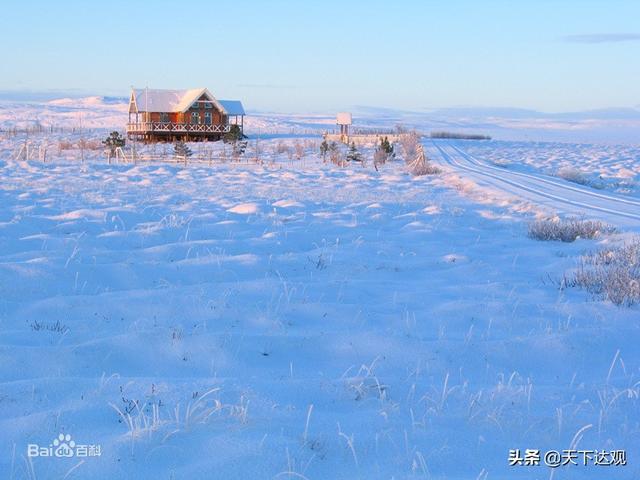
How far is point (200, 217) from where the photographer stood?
10461 mm

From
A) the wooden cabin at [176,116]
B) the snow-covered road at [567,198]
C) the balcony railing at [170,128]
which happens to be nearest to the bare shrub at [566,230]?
the snow-covered road at [567,198]

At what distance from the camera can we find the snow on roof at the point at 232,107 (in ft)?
171

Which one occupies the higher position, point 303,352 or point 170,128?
point 170,128

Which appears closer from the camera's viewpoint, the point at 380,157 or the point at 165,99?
the point at 380,157

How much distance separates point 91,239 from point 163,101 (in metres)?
42.9

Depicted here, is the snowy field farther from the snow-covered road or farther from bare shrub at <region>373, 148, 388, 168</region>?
bare shrub at <region>373, 148, 388, 168</region>

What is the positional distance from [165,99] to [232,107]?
17.8 feet

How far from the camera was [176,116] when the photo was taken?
49.3 meters

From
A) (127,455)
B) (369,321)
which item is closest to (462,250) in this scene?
(369,321)

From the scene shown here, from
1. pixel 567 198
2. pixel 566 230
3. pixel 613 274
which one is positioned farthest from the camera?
pixel 567 198

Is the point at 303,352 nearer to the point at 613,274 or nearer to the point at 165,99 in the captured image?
the point at 613,274

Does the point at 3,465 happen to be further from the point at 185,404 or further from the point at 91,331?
the point at 91,331

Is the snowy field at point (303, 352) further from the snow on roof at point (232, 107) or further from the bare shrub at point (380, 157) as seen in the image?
the snow on roof at point (232, 107)

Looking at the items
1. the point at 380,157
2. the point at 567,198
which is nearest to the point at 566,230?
the point at 567,198
